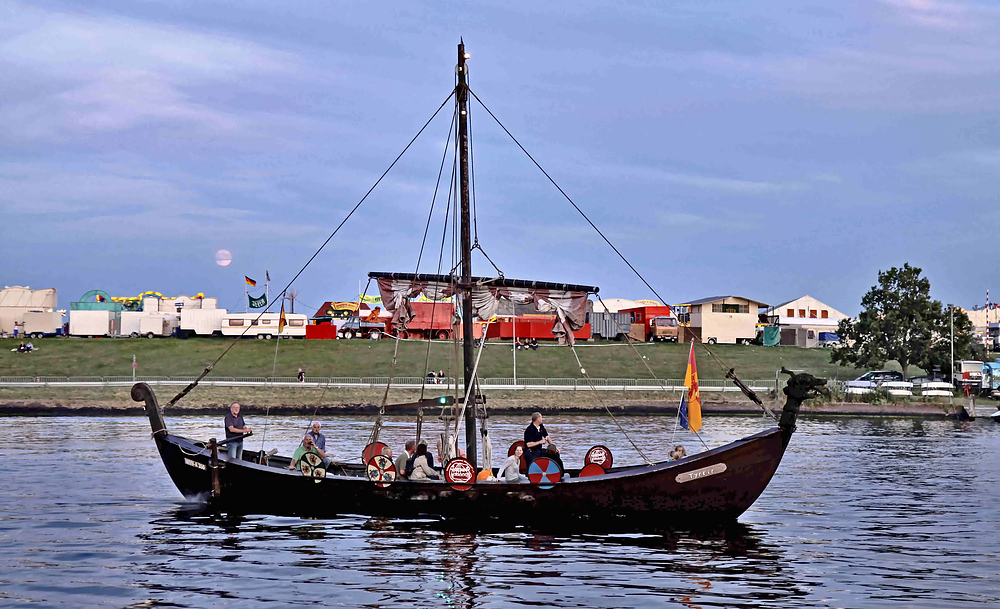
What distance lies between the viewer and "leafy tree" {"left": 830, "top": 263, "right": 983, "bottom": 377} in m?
76.8

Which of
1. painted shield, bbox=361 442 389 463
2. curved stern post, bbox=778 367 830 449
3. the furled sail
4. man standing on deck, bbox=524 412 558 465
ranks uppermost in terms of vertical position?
the furled sail

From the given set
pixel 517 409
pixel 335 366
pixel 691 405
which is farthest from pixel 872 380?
pixel 691 405

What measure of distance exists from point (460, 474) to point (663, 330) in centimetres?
8304

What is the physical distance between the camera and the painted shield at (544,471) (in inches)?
933

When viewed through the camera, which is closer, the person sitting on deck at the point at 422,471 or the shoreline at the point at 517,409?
the person sitting on deck at the point at 422,471

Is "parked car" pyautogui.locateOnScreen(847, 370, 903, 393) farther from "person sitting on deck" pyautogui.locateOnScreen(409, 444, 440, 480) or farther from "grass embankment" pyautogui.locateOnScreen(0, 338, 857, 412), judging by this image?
"person sitting on deck" pyautogui.locateOnScreen(409, 444, 440, 480)

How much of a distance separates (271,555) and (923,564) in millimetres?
13328

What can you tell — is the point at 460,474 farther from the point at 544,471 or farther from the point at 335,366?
the point at 335,366

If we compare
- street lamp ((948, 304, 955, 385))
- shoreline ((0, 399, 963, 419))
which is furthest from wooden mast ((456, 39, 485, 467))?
street lamp ((948, 304, 955, 385))

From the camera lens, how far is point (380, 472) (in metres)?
24.7

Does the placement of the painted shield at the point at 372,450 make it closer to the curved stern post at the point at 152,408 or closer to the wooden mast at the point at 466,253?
the wooden mast at the point at 466,253

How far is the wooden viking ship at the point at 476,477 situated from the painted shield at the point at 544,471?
24 mm

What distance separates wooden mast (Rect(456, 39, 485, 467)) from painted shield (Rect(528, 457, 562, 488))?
7.56ft

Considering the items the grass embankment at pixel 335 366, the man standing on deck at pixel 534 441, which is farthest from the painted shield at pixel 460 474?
the grass embankment at pixel 335 366
